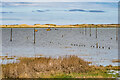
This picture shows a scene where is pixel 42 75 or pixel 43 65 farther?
pixel 43 65

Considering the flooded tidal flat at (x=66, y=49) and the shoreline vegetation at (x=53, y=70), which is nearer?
the shoreline vegetation at (x=53, y=70)

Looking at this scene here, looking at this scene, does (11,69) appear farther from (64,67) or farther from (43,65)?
(64,67)

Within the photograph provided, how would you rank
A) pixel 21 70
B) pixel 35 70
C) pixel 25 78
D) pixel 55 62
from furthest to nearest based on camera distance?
pixel 55 62 < pixel 35 70 < pixel 21 70 < pixel 25 78

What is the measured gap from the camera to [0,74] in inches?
626

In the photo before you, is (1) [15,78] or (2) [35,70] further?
(2) [35,70]

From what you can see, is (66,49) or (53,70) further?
(66,49)

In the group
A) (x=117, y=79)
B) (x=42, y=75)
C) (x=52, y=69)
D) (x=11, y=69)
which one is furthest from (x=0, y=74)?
(x=117, y=79)

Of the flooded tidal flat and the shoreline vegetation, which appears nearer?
the shoreline vegetation

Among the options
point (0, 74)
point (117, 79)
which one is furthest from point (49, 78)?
point (117, 79)

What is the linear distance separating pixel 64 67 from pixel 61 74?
1.76m

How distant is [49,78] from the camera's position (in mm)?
15641

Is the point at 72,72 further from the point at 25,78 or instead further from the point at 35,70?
the point at 25,78

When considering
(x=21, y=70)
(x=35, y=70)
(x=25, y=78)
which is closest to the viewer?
(x=25, y=78)

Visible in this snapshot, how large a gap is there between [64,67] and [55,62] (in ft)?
2.62
